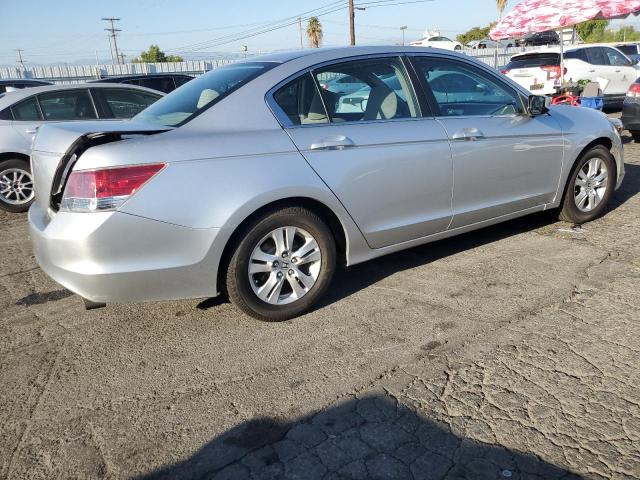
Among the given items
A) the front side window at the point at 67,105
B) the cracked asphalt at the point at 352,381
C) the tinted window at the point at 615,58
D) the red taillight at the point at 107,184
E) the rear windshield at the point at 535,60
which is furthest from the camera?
the tinted window at the point at 615,58

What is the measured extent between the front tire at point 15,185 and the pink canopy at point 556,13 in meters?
8.98

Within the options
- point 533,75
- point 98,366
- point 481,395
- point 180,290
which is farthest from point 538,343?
point 533,75

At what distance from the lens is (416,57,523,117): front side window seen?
4133 mm

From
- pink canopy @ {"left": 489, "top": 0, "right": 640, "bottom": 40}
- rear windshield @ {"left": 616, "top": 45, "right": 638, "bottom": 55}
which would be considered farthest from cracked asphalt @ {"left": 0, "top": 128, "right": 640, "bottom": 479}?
rear windshield @ {"left": 616, "top": 45, "right": 638, "bottom": 55}

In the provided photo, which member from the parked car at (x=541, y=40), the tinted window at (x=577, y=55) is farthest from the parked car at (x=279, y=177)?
the parked car at (x=541, y=40)

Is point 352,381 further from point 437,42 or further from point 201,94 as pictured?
point 437,42

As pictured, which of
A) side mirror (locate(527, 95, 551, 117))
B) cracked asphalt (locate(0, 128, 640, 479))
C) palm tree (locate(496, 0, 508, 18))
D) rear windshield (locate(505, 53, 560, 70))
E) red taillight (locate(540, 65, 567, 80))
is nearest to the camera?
cracked asphalt (locate(0, 128, 640, 479))

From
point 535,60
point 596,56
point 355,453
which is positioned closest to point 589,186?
point 355,453

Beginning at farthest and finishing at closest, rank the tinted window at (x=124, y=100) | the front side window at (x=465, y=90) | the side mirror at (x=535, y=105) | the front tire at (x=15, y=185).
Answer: the tinted window at (x=124, y=100), the front tire at (x=15, y=185), the side mirror at (x=535, y=105), the front side window at (x=465, y=90)

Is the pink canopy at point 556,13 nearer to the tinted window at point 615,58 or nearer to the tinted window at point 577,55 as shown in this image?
the tinted window at point 577,55

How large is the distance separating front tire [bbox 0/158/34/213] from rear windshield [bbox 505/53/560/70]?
→ 11224 millimetres

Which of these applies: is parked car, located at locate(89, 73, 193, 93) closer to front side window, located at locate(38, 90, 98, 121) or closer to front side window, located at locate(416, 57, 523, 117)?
front side window, located at locate(38, 90, 98, 121)

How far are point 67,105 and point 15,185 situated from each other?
1214mm

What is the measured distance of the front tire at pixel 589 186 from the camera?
5.04 meters
